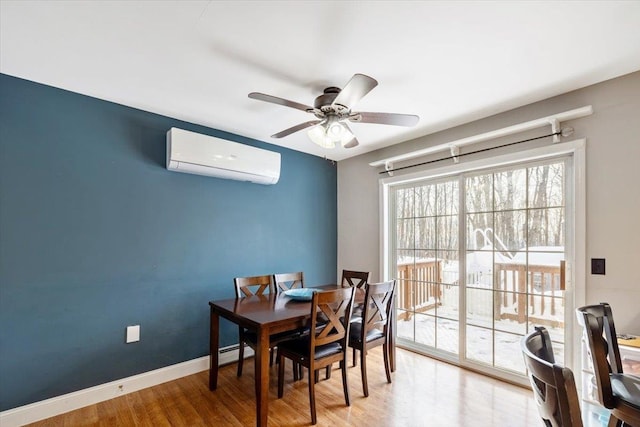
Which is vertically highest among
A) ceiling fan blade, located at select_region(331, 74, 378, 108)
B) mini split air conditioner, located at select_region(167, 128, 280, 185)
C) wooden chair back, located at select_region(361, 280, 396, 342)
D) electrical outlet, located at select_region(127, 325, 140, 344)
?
ceiling fan blade, located at select_region(331, 74, 378, 108)

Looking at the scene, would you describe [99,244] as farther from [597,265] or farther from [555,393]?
[597,265]

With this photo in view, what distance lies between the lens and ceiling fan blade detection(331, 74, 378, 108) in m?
1.68

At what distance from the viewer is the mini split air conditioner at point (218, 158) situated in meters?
2.70

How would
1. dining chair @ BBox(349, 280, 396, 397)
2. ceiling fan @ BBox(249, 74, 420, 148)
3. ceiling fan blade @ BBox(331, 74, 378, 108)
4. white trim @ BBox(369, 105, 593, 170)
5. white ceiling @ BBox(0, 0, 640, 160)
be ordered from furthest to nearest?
dining chair @ BBox(349, 280, 396, 397) < white trim @ BBox(369, 105, 593, 170) < ceiling fan @ BBox(249, 74, 420, 148) < ceiling fan blade @ BBox(331, 74, 378, 108) < white ceiling @ BBox(0, 0, 640, 160)

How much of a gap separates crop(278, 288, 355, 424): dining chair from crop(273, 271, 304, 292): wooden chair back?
80cm

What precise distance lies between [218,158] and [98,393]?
2.15m

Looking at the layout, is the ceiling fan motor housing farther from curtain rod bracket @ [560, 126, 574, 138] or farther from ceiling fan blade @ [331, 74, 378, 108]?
curtain rod bracket @ [560, 126, 574, 138]

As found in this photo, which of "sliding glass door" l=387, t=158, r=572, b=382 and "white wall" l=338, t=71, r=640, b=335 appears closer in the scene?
"white wall" l=338, t=71, r=640, b=335

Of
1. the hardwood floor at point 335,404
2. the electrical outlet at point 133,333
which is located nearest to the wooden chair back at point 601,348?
the hardwood floor at point 335,404

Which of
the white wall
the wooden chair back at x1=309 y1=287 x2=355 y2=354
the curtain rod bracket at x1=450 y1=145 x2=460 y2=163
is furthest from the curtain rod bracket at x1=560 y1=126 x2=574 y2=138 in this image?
the wooden chair back at x1=309 y1=287 x2=355 y2=354

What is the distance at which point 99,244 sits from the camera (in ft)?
8.11

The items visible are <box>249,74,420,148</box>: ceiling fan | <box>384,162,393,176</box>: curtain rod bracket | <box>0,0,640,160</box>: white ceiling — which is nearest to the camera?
<box>0,0,640,160</box>: white ceiling

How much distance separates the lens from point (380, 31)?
5.53 ft

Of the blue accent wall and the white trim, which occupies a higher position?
the white trim
